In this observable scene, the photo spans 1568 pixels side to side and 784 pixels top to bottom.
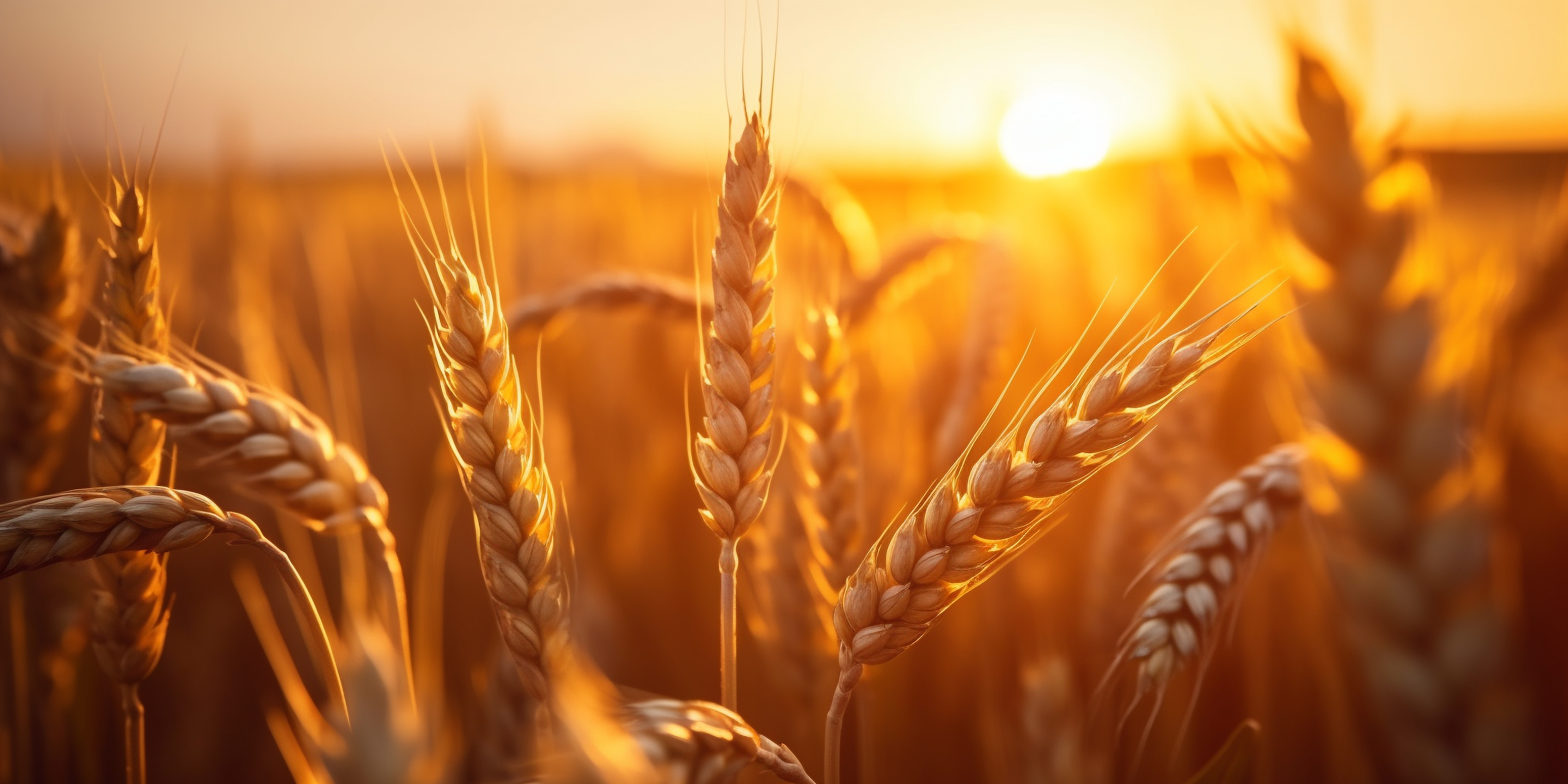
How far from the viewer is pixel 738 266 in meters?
0.86

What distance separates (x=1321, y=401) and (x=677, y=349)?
8.75 feet

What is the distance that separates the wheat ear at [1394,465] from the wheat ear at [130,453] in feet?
4.22

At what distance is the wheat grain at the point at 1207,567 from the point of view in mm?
896

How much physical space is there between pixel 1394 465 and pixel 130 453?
1.41 m

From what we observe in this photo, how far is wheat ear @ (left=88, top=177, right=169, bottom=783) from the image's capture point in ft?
3.15

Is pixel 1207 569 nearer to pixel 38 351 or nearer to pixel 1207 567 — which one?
pixel 1207 567

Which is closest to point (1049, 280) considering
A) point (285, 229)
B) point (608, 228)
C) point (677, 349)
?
point (677, 349)

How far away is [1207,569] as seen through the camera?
0.95 metres

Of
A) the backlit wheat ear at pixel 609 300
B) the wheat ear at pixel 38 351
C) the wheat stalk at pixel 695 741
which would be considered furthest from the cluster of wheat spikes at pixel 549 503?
the backlit wheat ear at pixel 609 300

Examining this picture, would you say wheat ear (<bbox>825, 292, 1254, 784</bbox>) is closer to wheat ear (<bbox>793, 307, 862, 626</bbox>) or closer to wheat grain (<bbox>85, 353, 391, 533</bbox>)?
wheat ear (<bbox>793, 307, 862, 626</bbox>)

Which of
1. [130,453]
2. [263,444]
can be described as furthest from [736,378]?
[130,453]

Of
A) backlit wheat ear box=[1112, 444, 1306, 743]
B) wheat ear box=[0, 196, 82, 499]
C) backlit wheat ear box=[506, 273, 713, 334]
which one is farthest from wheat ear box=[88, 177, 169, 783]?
backlit wheat ear box=[1112, 444, 1306, 743]

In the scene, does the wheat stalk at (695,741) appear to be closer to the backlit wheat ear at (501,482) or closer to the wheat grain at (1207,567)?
the backlit wheat ear at (501,482)

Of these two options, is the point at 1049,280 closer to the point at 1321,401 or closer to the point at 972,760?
the point at 972,760
